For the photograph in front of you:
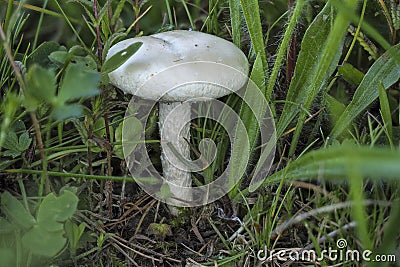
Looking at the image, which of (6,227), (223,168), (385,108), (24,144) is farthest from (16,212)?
(385,108)

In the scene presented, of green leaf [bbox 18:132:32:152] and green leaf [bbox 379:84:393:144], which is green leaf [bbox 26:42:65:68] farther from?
green leaf [bbox 379:84:393:144]

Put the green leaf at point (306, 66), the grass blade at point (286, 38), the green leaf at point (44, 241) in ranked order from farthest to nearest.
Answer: the green leaf at point (306, 66) < the grass blade at point (286, 38) < the green leaf at point (44, 241)

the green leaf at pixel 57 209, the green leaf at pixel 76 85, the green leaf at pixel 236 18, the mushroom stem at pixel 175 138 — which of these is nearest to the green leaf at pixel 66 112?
the green leaf at pixel 76 85

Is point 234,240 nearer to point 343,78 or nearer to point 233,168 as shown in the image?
point 233,168

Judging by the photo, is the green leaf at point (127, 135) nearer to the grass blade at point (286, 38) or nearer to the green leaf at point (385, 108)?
the grass blade at point (286, 38)

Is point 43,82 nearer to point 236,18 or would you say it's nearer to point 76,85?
point 76,85

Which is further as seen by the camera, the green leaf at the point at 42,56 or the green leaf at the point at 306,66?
the green leaf at the point at 42,56

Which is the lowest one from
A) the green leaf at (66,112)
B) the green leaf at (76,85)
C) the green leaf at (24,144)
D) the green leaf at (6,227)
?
the green leaf at (6,227)
